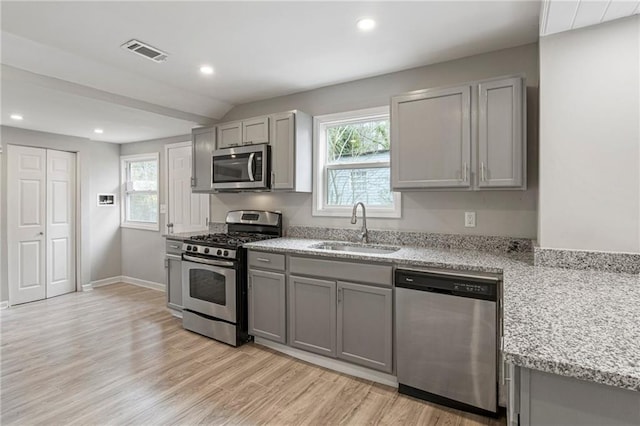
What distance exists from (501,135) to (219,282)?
8.66 ft

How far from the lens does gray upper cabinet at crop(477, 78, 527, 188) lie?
2270 millimetres

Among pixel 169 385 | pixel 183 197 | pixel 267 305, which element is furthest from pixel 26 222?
pixel 267 305

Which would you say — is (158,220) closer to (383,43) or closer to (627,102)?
(383,43)

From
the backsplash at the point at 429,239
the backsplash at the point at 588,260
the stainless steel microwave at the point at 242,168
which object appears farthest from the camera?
the stainless steel microwave at the point at 242,168

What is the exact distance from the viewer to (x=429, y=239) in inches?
113

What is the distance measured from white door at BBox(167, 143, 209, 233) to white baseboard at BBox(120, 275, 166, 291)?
3.11ft

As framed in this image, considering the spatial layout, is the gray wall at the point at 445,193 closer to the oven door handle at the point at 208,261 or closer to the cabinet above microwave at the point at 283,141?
the cabinet above microwave at the point at 283,141

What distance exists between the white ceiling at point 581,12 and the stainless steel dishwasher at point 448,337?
4.83 ft

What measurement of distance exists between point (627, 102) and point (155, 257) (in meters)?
5.57

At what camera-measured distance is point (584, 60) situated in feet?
6.43

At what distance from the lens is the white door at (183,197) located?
4.74m

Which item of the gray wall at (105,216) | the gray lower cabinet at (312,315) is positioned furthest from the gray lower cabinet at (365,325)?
the gray wall at (105,216)

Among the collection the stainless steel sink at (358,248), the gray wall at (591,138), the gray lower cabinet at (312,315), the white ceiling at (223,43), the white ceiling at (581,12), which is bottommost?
the gray lower cabinet at (312,315)

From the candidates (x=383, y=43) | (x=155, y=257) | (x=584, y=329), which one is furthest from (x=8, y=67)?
(x=584, y=329)
